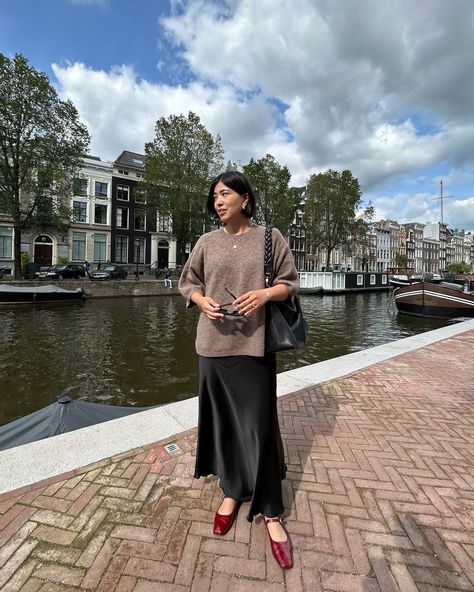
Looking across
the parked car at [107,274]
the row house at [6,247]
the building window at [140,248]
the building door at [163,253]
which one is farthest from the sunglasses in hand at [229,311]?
the building door at [163,253]

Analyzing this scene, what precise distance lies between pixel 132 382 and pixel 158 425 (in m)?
3.41

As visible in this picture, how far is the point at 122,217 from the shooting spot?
3609 centimetres

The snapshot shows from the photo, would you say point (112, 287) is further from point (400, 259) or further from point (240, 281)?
point (400, 259)

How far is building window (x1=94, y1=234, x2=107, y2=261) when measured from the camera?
34.6 meters

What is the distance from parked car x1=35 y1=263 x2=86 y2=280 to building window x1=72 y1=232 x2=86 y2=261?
9.50m

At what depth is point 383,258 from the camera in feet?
248

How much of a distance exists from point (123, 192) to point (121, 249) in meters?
6.42

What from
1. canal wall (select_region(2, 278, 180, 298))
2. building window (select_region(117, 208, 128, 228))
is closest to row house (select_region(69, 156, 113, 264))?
building window (select_region(117, 208, 128, 228))

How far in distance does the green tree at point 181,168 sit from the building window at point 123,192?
349 inches

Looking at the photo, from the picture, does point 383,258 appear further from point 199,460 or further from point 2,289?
point 199,460

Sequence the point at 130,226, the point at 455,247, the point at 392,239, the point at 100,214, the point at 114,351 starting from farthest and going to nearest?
the point at 455,247 → the point at 392,239 → the point at 130,226 → the point at 100,214 → the point at 114,351

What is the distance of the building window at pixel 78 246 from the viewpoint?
33.4 m

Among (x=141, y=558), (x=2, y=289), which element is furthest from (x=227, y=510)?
(x=2, y=289)

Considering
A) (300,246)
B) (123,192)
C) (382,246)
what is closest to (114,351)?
(123,192)
